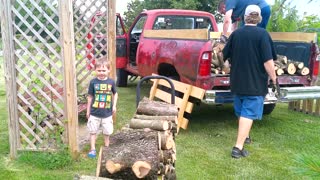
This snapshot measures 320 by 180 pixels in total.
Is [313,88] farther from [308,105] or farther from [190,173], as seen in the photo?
[190,173]

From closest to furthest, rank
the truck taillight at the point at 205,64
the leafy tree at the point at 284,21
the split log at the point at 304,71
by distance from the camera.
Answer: the truck taillight at the point at 205,64 < the split log at the point at 304,71 < the leafy tree at the point at 284,21

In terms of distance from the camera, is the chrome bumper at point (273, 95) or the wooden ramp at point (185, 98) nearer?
the chrome bumper at point (273, 95)

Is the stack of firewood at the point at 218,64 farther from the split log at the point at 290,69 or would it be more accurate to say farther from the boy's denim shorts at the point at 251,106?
the split log at the point at 290,69

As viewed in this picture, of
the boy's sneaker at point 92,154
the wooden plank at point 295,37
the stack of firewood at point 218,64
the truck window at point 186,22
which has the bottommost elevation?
the boy's sneaker at point 92,154

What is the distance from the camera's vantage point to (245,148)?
4605mm

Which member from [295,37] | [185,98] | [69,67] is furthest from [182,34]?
[69,67]

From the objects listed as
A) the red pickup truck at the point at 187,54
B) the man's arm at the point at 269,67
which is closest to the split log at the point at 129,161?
the man's arm at the point at 269,67

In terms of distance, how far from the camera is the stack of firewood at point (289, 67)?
208 inches

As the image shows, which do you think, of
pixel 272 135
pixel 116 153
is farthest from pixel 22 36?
pixel 272 135

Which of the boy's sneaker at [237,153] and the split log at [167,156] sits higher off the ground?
the split log at [167,156]

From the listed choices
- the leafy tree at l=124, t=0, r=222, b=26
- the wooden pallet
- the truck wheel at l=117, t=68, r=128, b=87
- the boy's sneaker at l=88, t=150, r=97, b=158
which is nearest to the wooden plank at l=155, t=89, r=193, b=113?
the boy's sneaker at l=88, t=150, r=97, b=158

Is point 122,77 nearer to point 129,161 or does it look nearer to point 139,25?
point 139,25

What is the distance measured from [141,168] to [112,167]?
8.2 inches

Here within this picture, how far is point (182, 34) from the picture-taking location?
512 centimetres
